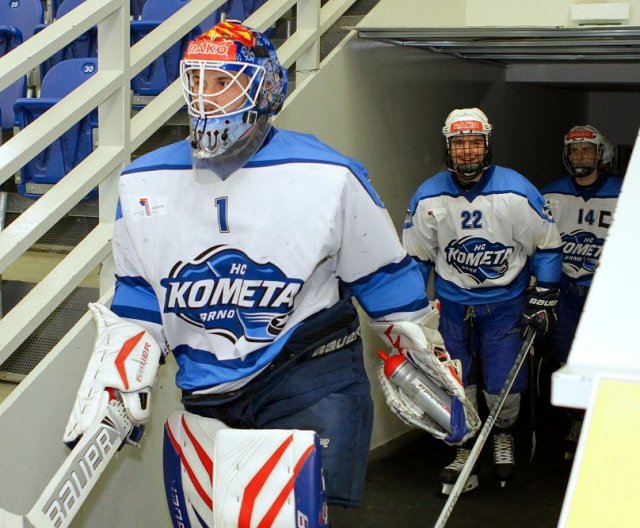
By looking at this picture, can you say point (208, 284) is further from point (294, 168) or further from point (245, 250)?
point (294, 168)

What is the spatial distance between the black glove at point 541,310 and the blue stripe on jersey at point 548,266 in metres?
0.03

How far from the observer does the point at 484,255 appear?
501 centimetres

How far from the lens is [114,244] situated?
8.87 feet

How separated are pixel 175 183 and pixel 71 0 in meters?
2.85

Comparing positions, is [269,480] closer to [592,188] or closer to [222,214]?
[222,214]

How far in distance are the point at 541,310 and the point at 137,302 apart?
2.74 m

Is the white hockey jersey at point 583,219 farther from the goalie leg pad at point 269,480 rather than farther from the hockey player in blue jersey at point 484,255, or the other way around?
the goalie leg pad at point 269,480

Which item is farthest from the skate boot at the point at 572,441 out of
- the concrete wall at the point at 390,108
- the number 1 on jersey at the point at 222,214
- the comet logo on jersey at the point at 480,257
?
the number 1 on jersey at the point at 222,214

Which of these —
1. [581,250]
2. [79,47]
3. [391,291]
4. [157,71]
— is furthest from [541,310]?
[79,47]

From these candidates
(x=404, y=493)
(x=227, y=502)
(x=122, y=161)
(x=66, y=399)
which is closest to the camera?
(x=227, y=502)

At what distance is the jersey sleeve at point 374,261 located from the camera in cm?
260

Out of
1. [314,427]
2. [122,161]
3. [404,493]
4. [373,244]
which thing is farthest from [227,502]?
[404,493]

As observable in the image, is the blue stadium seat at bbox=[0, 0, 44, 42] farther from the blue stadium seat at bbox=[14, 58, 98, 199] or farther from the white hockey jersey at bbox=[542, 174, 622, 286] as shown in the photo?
the white hockey jersey at bbox=[542, 174, 622, 286]

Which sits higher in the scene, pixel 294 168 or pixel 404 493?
pixel 294 168
